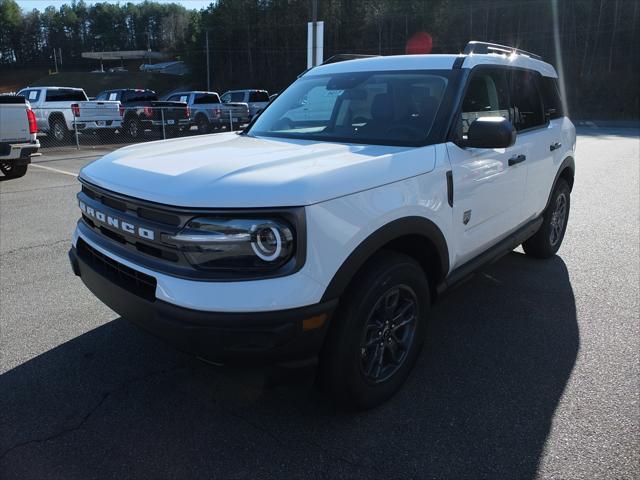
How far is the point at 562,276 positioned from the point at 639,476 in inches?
109

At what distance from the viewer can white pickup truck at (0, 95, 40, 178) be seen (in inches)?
362

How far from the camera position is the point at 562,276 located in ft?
16.1

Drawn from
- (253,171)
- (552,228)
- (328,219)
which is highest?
(253,171)

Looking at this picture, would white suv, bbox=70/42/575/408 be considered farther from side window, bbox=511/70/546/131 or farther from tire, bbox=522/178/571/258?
tire, bbox=522/178/571/258

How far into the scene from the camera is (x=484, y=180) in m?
3.37

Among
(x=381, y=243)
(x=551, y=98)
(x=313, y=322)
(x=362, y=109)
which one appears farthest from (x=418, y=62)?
(x=313, y=322)

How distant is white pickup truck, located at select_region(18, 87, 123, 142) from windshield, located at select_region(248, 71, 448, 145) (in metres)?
15.0

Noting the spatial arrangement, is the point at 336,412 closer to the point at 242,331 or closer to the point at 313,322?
the point at 313,322

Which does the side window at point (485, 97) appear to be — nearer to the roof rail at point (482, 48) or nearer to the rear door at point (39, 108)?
the roof rail at point (482, 48)

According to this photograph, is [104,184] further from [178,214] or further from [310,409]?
[310,409]

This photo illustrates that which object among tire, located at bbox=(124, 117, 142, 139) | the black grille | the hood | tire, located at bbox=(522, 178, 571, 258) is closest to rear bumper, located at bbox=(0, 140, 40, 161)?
the hood

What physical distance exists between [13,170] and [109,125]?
8499mm

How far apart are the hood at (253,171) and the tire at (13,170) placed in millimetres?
8494

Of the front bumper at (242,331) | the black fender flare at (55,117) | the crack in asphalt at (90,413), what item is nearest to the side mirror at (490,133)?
the front bumper at (242,331)
